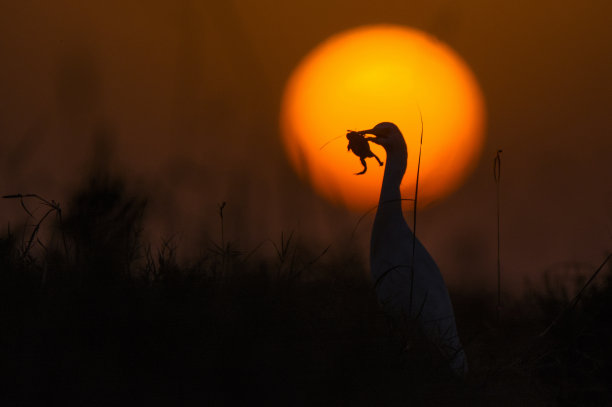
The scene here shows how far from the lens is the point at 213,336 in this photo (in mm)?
2209

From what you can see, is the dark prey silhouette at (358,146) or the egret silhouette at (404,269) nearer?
the egret silhouette at (404,269)

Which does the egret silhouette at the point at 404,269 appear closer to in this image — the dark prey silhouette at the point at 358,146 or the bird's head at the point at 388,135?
the dark prey silhouette at the point at 358,146

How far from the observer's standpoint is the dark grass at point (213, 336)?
2.05 metres

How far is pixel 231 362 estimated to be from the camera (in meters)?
2.12

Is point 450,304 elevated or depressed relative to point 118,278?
elevated

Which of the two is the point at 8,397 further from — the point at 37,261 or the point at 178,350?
the point at 37,261

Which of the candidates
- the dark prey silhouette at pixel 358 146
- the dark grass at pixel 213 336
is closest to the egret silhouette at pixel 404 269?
the dark prey silhouette at pixel 358 146

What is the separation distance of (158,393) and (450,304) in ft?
8.67

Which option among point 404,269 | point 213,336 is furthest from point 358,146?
point 213,336

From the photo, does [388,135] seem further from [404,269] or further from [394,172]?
[404,269]

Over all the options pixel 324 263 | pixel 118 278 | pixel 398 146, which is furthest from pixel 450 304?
pixel 118 278

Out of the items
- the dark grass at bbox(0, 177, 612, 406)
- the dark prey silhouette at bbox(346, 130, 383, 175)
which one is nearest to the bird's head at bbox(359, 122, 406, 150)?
the dark prey silhouette at bbox(346, 130, 383, 175)

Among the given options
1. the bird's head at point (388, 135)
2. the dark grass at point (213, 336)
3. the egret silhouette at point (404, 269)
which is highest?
the bird's head at point (388, 135)

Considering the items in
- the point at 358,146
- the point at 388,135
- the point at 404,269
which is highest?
the point at 388,135
